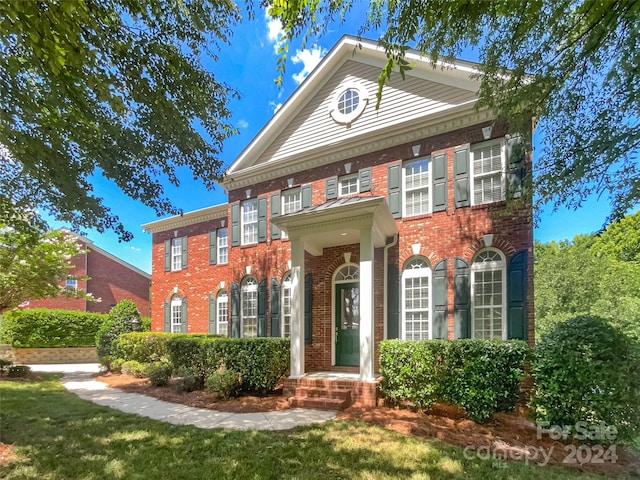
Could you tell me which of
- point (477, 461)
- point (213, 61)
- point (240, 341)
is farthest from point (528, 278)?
point (213, 61)

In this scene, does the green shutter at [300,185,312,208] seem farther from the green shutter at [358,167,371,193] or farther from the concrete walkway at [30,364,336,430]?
the concrete walkway at [30,364,336,430]

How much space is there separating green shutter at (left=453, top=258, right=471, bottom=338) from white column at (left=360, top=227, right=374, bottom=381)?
2087 millimetres

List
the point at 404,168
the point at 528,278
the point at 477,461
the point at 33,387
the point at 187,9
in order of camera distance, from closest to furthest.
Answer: the point at 477,461 → the point at 187,9 → the point at 528,278 → the point at 404,168 → the point at 33,387

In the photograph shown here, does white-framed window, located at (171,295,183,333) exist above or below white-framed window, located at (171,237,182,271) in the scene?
below

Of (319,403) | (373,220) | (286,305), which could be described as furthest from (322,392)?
(286,305)

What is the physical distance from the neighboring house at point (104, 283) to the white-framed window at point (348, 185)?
19459mm

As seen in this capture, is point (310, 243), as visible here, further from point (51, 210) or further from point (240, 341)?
point (51, 210)

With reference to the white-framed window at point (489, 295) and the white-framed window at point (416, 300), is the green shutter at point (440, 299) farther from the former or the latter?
the white-framed window at point (489, 295)

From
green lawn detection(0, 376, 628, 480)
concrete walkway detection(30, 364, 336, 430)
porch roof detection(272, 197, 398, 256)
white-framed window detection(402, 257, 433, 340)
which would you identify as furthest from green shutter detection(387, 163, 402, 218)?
green lawn detection(0, 376, 628, 480)

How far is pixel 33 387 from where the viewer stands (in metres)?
10.2

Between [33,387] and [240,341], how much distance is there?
652 centimetres

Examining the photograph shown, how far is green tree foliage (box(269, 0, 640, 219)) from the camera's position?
3977 millimetres

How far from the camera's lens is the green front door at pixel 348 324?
957 centimetres

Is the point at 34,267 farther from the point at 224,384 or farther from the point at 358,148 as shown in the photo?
the point at 358,148
